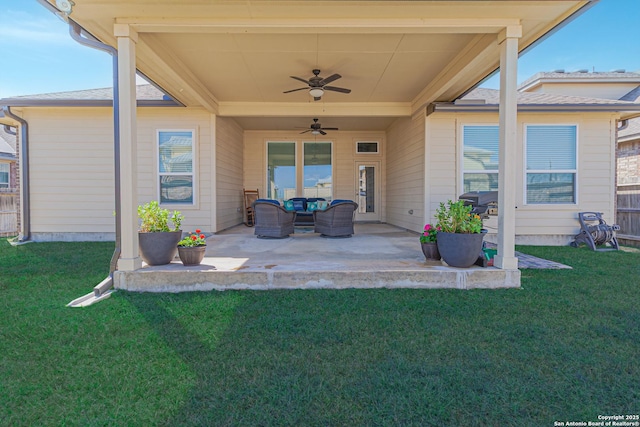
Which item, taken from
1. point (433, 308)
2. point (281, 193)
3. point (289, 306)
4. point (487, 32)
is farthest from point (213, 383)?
point (281, 193)

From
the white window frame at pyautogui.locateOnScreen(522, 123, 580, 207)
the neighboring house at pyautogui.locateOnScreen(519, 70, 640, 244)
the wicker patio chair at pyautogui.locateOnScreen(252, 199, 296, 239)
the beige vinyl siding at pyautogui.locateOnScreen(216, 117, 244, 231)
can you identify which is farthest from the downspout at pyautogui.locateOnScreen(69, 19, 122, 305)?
the neighboring house at pyautogui.locateOnScreen(519, 70, 640, 244)

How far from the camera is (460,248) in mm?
3732

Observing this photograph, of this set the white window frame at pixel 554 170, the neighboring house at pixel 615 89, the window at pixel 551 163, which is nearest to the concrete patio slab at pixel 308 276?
the white window frame at pixel 554 170

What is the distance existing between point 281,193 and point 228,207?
2.37 meters

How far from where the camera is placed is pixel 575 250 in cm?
623

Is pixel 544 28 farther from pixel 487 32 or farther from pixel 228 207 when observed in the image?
pixel 228 207

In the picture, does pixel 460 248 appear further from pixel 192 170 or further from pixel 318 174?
pixel 318 174

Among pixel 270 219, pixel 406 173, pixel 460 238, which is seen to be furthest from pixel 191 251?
pixel 406 173

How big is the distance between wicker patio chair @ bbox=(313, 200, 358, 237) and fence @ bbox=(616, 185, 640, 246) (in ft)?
20.0

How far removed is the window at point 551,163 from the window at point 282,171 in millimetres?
6124

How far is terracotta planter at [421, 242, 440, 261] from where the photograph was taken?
4152 millimetres

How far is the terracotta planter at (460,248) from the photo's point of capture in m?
3.69

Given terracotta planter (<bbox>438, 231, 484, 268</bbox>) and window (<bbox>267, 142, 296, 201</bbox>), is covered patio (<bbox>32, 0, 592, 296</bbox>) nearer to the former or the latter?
terracotta planter (<bbox>438, 231, 484, 268</bbox>)

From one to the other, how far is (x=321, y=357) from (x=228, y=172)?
6.89m
